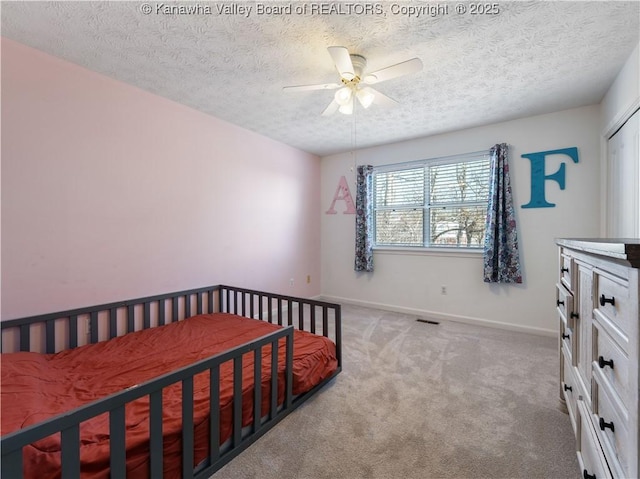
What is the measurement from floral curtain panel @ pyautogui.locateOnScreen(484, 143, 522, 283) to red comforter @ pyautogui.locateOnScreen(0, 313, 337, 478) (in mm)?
2222

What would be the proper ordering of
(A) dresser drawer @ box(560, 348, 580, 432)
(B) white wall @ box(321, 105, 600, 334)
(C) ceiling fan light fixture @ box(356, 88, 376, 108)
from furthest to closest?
(B) white wall @ box(321, 105, 600, 334) → (C) ceiling fan light fixture @ box(356, 88, 376, 108) → (A) dresser drawer @ box(560, 348, 580, 432)

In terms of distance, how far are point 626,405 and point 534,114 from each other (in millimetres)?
3292

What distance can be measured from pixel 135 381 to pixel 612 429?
2.13 meters

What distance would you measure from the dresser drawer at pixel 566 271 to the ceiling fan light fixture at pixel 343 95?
1647 millimetres

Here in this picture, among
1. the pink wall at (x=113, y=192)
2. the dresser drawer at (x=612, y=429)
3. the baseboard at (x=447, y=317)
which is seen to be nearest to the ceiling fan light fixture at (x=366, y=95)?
the pink wall at (x=113, y=192)

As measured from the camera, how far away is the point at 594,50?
199 centimetres

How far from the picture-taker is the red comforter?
1174 mm

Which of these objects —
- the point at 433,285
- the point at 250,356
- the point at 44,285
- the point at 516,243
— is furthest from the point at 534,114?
the point at 44,285

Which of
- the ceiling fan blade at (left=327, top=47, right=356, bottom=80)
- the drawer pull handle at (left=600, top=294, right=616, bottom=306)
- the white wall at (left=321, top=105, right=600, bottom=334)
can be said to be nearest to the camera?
the drawer pull handle at (left=600, top=294, right=616, bottom=306)

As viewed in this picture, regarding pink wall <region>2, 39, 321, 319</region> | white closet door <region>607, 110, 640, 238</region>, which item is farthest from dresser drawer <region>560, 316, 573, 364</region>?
pink wall <region>2, 39, 321, 319</region>

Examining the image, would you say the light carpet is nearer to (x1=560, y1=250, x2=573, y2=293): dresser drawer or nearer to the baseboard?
the baseboard

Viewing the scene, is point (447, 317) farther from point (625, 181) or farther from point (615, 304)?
point (615, 304)

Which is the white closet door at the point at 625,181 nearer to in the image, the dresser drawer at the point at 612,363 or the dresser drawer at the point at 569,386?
the dresser drawer at the point at 569,386

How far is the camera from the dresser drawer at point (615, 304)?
2.58 feet
